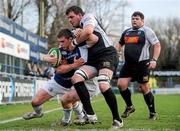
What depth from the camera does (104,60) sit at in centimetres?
825

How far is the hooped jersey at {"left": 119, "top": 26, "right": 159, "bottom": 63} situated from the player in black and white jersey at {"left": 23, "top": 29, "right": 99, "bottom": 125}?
2005mm

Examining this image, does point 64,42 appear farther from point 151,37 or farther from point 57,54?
point 151,37

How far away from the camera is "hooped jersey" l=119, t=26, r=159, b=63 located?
35.2ft

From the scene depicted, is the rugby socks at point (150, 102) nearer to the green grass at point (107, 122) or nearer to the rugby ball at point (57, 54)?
the green grass at point (107, 122)

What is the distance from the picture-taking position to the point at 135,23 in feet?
35.3

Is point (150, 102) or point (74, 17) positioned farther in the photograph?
point (150, 102)

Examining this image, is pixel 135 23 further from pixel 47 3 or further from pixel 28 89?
pixel 47 3

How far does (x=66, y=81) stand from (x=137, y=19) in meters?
2.56

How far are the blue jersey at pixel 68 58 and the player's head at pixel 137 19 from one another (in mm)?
2435

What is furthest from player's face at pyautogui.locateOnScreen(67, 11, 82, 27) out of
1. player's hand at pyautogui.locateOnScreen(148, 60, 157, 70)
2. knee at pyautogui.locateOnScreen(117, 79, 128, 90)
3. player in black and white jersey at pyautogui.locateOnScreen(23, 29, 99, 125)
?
knee at pyautogui.locateOnScreen(117, 79, 128, 90)

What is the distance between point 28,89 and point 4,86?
4.94m

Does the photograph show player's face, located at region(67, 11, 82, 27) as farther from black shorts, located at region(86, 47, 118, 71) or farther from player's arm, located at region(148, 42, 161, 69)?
player's arm, located at region(148, 42, 161, 69)

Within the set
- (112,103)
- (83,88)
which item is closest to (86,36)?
(83,88)

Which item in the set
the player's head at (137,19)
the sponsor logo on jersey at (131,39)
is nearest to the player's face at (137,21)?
the player's head at (137,19)
